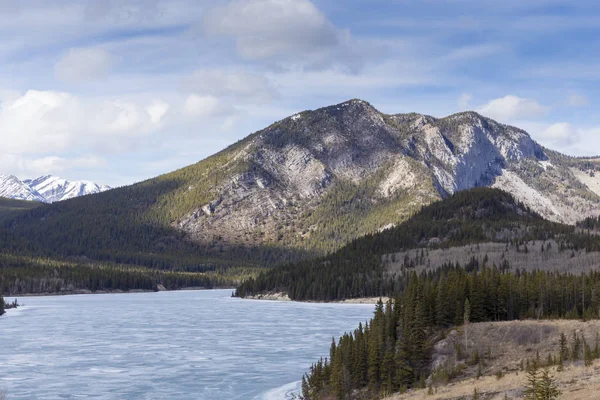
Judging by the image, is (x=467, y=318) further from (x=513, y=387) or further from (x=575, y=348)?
(x=513, y=387)

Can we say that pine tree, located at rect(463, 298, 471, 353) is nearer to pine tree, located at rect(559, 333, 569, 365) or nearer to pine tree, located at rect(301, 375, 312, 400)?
pine tree, located at rect(559, 333, 569, 365)

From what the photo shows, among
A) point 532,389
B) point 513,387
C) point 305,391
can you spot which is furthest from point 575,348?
point 532,389

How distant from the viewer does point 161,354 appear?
108 m

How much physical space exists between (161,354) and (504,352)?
5319cm

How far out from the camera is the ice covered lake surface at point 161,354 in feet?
265

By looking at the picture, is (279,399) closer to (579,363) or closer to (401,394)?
(401,394)

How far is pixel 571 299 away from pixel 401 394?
174 ft

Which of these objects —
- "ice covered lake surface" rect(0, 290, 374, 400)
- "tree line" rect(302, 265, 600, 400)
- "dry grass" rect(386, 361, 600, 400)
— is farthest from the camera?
"ice covered lake surface" rect(0, 290, 374, 400)

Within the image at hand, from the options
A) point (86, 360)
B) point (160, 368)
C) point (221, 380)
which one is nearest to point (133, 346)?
point (86, 360)

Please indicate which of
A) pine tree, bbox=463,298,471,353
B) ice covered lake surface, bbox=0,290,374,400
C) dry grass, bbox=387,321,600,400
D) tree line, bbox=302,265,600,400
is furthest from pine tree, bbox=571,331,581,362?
ice covered lake surface, bbox=0,290,374,400

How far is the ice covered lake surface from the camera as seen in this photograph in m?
80.8

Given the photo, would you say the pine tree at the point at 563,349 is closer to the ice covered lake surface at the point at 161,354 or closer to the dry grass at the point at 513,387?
the dry grass at the point at 513,387

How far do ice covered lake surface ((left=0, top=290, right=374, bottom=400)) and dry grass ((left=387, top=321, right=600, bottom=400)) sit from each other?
1831 centimetres

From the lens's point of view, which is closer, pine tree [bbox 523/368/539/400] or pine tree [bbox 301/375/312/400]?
pine tree [bbox 523/368/539/400]
